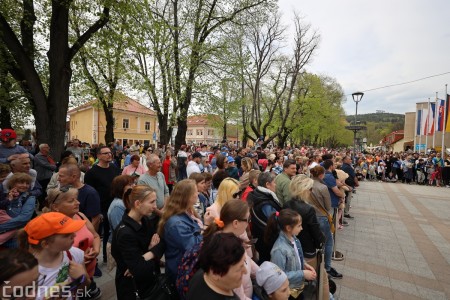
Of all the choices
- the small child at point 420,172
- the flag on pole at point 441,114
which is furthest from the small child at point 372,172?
the flag on pole at point 441,114

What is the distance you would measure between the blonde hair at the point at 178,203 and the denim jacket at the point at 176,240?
86 millimetres

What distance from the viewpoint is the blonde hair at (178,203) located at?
2.62 m

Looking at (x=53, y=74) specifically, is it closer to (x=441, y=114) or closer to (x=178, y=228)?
(x=178, y=228)

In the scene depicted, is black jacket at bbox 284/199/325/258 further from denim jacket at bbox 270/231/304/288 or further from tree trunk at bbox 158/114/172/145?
tree trunk at bbox 158/114/172/145

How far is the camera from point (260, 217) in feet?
10.9

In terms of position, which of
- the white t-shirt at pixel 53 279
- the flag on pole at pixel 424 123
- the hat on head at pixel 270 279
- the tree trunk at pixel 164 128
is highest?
the flag on pole at pixel 424 123

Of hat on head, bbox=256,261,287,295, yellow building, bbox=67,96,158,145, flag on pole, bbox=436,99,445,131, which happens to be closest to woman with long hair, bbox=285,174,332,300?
hat on head, bbox=256,261,287,295

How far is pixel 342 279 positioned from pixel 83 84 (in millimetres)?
15002

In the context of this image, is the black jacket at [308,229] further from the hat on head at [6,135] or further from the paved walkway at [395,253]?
the hat on head at [6,135]

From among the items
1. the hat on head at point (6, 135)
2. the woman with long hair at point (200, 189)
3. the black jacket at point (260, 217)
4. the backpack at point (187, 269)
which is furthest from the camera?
the hat on head at point (6, 135)

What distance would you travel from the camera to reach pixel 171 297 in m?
2.28

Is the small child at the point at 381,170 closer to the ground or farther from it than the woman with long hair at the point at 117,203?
closer to the ground

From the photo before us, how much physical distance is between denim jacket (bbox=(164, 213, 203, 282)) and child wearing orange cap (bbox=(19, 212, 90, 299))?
2.39 ft

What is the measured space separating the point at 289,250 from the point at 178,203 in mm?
1251
